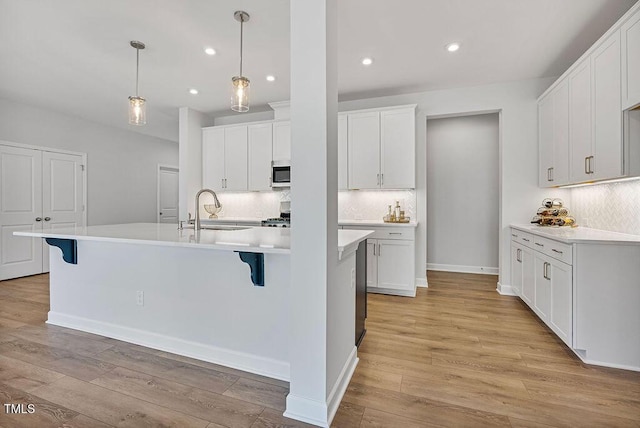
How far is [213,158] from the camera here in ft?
17.5

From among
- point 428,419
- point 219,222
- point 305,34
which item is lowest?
point 428,419

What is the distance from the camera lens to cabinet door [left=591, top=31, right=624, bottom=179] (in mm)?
2393

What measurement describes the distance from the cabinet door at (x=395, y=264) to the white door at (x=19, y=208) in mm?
5416

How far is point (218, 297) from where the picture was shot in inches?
88.3

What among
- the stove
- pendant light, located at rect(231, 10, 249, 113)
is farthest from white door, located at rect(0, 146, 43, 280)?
pendant light, located at rect(231, 10, 249, 113)

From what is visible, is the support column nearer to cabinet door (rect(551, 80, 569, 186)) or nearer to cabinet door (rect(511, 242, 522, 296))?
cabinet door (rect(551, 80, 569, 186))

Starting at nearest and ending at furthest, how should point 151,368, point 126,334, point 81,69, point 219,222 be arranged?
1. point 151,368
2. point 126,334
3. point 81,69
4. point 219,222

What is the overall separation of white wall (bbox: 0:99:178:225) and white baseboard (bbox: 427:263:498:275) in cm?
608

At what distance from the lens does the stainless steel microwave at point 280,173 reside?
15.6ft

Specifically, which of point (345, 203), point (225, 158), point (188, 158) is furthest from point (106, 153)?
point (345, 203)

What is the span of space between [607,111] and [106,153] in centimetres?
736

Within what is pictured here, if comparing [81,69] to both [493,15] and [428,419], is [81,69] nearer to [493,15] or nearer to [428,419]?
[493,15]

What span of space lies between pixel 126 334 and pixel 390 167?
11.4ft

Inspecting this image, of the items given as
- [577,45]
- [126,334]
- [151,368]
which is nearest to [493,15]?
[577,45]
